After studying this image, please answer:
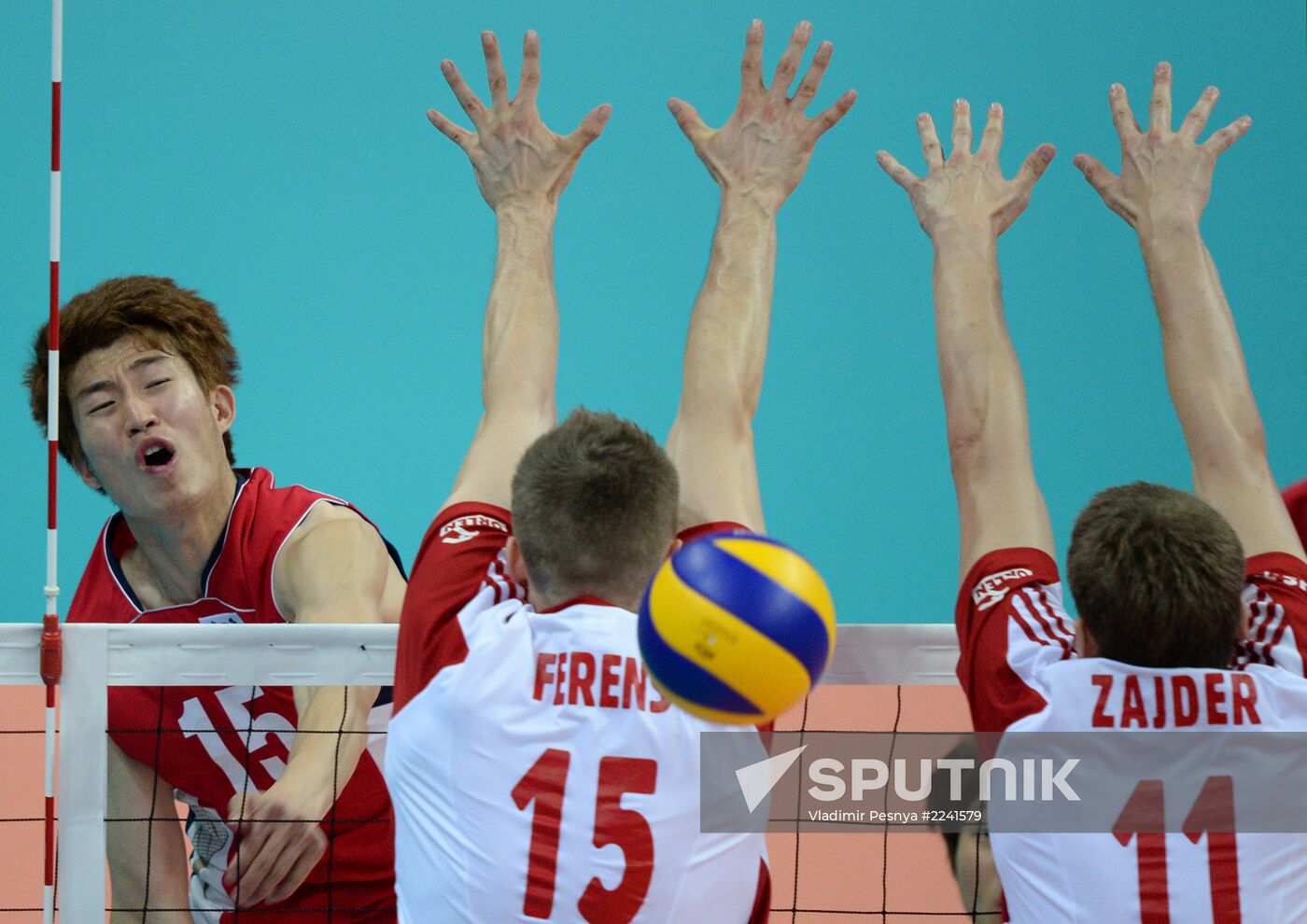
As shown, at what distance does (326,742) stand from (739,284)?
1126 mm

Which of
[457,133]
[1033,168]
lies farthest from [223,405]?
[1033,168]

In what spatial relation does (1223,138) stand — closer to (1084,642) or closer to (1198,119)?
(1198,119)

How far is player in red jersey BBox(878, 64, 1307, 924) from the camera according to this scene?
1.96 m

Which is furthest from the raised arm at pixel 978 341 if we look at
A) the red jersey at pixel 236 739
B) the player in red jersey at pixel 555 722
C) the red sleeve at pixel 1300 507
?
the red jersey at pixel 236 739

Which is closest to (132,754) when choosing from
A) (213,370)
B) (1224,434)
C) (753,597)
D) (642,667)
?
(213,370)

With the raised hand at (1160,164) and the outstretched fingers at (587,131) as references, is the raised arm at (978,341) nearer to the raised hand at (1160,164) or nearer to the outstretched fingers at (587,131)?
the raised hand at (1160,164)

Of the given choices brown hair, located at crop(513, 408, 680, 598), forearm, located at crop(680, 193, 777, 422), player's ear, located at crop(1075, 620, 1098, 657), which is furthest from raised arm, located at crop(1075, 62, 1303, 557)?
brown hair, located at crop(513, 408, 680, 598)

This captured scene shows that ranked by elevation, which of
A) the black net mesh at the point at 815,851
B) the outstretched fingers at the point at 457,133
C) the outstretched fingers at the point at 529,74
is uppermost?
the outstretched fingers at the point at 529,74

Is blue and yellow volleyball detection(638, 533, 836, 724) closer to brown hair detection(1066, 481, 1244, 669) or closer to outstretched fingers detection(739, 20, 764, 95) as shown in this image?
brown hair detection(1066, 481, 1244, 669)

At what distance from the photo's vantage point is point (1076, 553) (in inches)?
80.7

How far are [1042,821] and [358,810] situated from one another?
1.51 m

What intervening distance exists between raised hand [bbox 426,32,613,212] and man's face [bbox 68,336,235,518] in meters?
0.82

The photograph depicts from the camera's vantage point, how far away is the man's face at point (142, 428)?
2988 millimetres

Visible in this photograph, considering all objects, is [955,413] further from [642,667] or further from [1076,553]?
[642,667]
